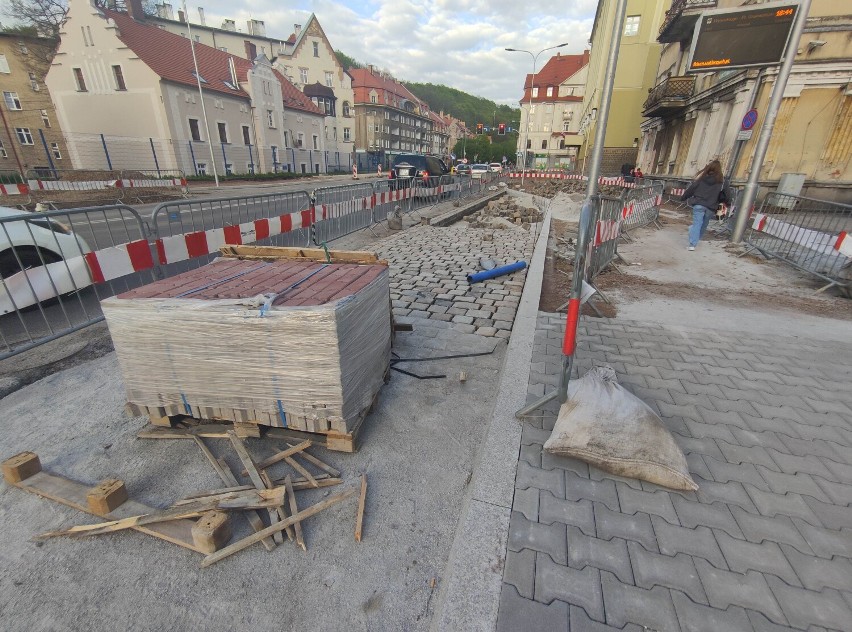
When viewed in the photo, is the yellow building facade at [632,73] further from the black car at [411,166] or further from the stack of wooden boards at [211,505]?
the stack of wooden boards at [211,505]

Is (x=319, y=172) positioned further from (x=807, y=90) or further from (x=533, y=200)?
(x=807, y=90)

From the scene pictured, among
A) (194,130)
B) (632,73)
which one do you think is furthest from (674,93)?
(194,130)

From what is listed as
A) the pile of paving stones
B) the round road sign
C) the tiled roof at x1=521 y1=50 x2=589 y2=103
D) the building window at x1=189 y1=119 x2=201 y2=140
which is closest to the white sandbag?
the pile of paving stones

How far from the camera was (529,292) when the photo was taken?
19.4ft

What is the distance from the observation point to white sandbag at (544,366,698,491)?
96.7 inches

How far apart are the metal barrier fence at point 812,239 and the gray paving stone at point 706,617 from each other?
671 centimetres

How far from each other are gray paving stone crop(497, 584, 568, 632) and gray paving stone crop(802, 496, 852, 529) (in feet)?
5.35

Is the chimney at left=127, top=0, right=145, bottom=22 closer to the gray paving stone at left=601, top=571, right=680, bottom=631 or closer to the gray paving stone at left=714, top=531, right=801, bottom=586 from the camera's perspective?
the gray paving stone at left=601, top=571, right=680, bottom=631

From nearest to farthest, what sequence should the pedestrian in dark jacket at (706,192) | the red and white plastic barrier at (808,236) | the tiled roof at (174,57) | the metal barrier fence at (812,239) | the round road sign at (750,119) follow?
1. the red and white plastic barrier at (808,236)
2. the metal barrier fence at (812,239)
3. the pedestrian in dark jacket at (706,192)
4. the round road sign at (750,119)
5. the tiled roof at (174,57)

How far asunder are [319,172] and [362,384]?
4829 cm

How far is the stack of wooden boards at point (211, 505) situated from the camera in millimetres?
2109

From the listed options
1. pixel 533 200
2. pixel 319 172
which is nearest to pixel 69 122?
pixel 319 172

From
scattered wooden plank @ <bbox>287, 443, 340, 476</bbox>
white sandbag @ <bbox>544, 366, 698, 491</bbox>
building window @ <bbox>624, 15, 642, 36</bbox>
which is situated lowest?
scattered wooden plank @ <bbox>287, 443, 340, 476</bbox>

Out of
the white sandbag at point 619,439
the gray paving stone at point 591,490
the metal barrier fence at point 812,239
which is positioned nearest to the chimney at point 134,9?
the metal barrier fence at point 812,239
